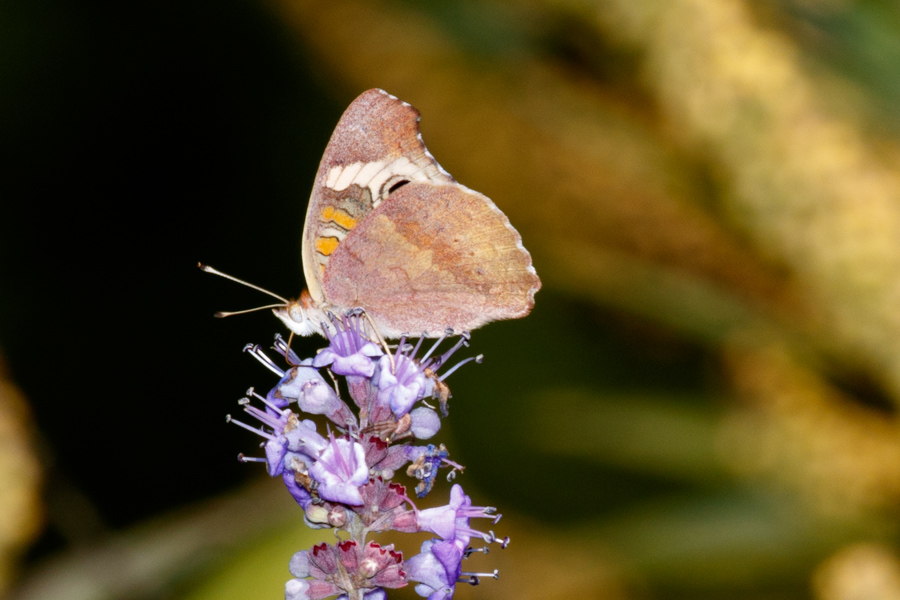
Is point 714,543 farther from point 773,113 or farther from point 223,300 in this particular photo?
point 223,300

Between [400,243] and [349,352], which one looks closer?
[349,352]

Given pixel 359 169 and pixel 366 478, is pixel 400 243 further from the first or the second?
pixel 366 478

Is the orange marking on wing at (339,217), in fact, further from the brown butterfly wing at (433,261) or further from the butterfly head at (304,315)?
the butterfly head at (304,315)

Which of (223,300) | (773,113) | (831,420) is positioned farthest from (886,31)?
(223,300)

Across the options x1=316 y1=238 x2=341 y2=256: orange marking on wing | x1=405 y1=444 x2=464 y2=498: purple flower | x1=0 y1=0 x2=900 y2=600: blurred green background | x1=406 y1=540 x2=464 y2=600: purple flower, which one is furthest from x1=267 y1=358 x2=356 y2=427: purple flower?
x1=0 y1=0 x2=900 y2=600: blurred green background

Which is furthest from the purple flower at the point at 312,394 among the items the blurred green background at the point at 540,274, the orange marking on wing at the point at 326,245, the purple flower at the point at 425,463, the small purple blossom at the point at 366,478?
the blurred green background at the point at 540,274

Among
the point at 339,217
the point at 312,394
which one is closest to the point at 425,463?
the point at 312,394
